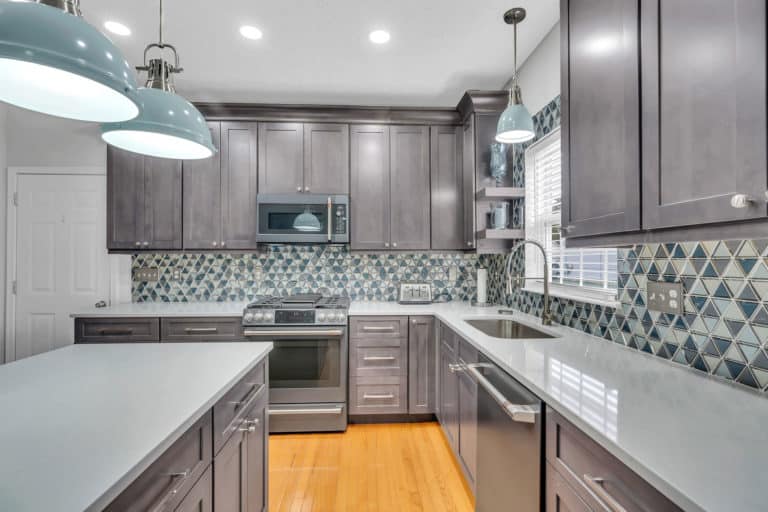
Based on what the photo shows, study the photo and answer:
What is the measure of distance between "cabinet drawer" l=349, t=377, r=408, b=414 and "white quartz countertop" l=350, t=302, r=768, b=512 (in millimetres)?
1331

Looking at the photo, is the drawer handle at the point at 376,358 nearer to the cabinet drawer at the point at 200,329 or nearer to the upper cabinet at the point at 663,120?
the cabinet drawer at the point at 200,329

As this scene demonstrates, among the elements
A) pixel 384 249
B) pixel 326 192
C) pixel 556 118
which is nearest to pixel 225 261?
pixel 326 192

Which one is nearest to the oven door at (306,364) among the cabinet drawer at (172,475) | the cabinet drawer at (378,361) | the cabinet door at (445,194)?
the cabinet drawer at (378,361)

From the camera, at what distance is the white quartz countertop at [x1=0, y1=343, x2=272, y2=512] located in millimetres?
577

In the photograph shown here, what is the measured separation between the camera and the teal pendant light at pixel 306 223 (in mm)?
2887

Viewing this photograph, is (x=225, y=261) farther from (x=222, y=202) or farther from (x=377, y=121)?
(x=377, y=121)

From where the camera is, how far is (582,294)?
76.1 inches

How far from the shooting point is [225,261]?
3.24m

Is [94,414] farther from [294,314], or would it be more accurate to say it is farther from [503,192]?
[503,192]

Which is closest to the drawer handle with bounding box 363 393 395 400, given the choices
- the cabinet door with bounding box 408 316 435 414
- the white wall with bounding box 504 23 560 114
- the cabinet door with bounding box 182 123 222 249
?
the cabinet door with bounding box 408 316 435 414

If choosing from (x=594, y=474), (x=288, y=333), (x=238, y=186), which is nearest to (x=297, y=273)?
(x=288, y=333)

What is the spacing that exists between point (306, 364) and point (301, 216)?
3.89 ft

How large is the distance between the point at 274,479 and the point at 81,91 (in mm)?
2103

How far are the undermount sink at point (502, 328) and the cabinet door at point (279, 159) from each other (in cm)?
184
